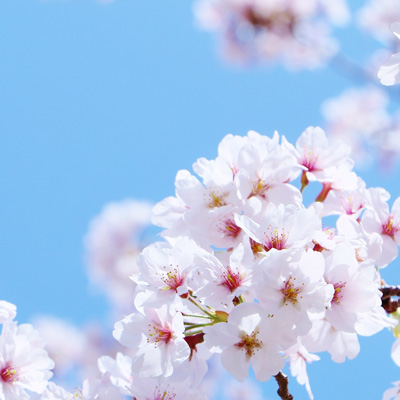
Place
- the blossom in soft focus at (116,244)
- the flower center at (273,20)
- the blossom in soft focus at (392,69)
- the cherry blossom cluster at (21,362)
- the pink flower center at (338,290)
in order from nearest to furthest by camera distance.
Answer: the blossom in soft focus at (392,69), the pink flower center at (338,290), the cherry blossom cluster at (21,362), the blossom in soft focus at (116,244), the flower center at (273,20)

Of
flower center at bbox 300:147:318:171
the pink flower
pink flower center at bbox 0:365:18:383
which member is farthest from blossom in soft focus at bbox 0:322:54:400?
flower center at bbox 300:147:318:171

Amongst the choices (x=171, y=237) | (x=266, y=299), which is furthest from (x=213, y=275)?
(x=171, y=237)

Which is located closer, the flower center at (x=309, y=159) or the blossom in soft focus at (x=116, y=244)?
the flower center at (x=309, y=159)

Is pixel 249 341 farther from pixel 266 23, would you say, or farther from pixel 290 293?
pixel 266 23

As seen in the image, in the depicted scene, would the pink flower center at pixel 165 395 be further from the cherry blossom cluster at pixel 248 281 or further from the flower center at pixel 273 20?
the flower center at pixel 273 20

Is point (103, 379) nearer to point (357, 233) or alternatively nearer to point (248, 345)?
point (248, 345)

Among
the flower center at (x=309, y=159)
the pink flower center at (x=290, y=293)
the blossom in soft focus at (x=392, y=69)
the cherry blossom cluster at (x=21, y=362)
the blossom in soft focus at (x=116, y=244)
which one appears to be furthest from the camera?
the blossom in soft focus at (x=116, y=244)

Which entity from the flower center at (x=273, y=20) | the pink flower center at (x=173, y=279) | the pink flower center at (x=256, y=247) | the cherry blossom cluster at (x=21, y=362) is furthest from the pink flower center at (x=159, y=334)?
the flower center at (x=273, y=20)
